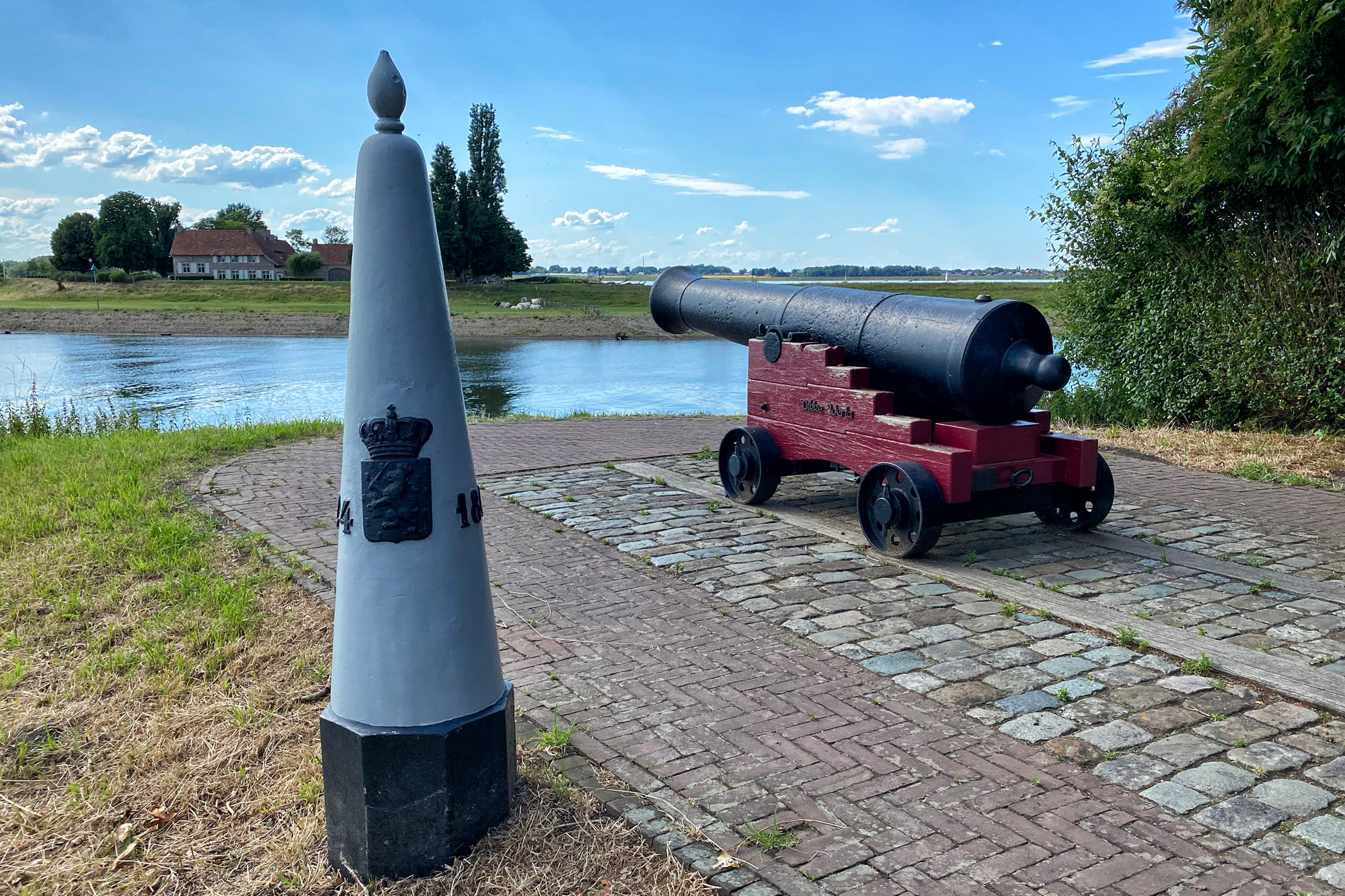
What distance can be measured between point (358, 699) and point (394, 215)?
53.8 inches

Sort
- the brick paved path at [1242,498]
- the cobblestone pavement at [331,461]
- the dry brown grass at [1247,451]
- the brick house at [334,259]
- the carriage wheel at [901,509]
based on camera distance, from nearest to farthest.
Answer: the carriage wheel at [901,509] < the cobblestone pavement at [331,461] < the brick paved path at [1242,498] < the dry brown grass at [1247,451] < the brick house at [334,259]

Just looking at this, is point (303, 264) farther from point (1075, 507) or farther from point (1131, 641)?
point (1131, 641)

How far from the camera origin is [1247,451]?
9.33 meters

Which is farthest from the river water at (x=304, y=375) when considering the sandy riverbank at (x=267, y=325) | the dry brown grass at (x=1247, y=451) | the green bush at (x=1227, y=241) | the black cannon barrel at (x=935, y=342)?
the black cannon barrel at (x=935, y=342)

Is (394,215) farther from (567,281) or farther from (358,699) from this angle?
(567,281)

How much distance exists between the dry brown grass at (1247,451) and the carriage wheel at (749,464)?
14.0 ft

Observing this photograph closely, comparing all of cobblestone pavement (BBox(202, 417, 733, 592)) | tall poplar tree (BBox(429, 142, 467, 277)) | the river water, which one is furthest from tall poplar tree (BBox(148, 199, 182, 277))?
cobblestone pavement (BBox(202, 417, 733, 592))

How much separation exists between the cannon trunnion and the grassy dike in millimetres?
3128

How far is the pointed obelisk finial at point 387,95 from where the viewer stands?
2881 mm

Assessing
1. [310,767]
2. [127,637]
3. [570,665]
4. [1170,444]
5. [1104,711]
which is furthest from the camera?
[1170,444]

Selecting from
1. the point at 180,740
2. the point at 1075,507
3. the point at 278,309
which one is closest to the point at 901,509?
the point at 1075,507

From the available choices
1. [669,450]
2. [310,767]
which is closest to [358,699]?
[310,767]

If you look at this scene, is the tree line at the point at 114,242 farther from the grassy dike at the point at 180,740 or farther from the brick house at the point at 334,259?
the grassy dike at the point at 180,740

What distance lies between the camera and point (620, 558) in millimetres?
5883
